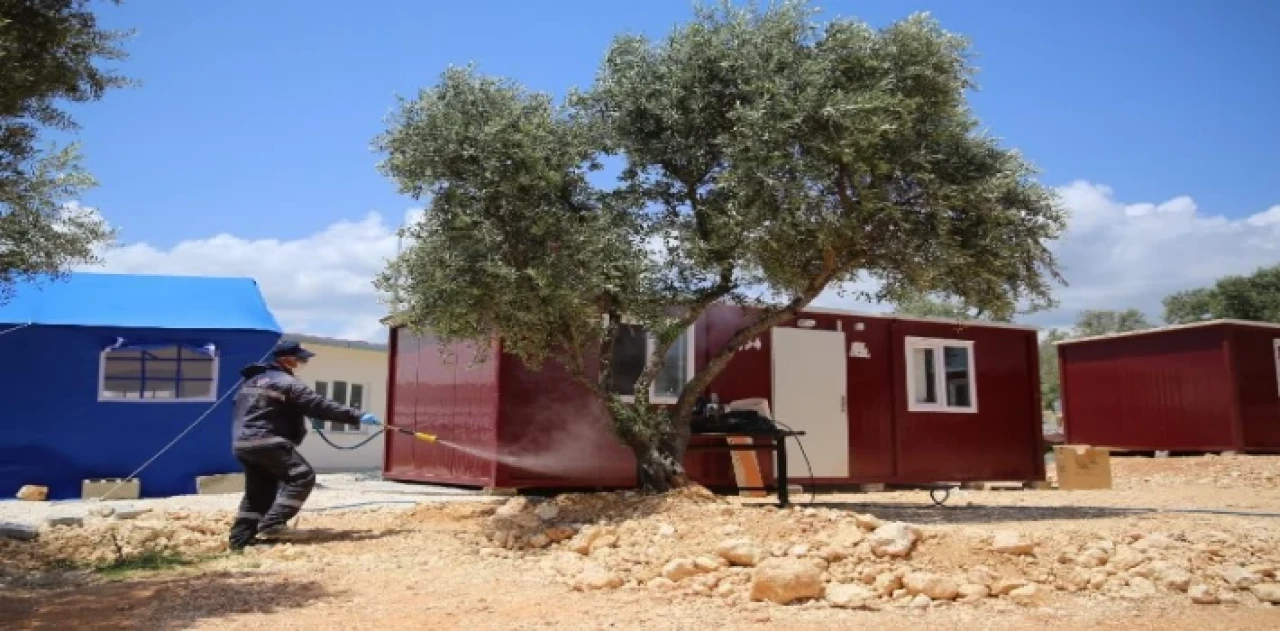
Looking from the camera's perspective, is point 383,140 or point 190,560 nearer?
point 190,560

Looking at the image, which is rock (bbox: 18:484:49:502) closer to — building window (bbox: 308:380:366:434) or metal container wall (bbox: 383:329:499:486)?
metal container wall (bbox: 383:329:499:486)

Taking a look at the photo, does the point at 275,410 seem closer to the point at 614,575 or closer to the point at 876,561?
the point at 614,575

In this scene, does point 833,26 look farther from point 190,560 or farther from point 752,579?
point 190,560

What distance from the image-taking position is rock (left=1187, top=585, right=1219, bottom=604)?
20.0 ft

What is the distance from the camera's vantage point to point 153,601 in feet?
19.5

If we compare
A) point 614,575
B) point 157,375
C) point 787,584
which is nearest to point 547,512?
point 614,575

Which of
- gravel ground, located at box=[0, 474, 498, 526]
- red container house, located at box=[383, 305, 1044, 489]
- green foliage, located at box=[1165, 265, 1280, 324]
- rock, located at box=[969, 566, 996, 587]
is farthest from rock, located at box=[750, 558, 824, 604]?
green foliage, located at box=[1165, 265, 1280, 324]

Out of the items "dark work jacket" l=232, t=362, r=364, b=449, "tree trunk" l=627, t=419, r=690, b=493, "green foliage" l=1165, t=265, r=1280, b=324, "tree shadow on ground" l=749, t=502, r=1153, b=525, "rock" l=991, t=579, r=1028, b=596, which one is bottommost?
"rock" l=991, t=579, r=1028, b=596

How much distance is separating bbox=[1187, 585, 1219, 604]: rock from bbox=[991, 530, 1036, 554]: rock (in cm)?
101

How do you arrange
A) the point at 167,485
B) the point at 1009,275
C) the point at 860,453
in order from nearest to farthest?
the point at 1009,275
the point at 167,485
the point at 860,453

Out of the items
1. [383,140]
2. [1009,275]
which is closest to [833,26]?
[1009,275]

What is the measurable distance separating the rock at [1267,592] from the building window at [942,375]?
28.4ft

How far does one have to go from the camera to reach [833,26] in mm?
9273

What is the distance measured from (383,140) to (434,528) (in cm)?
376
